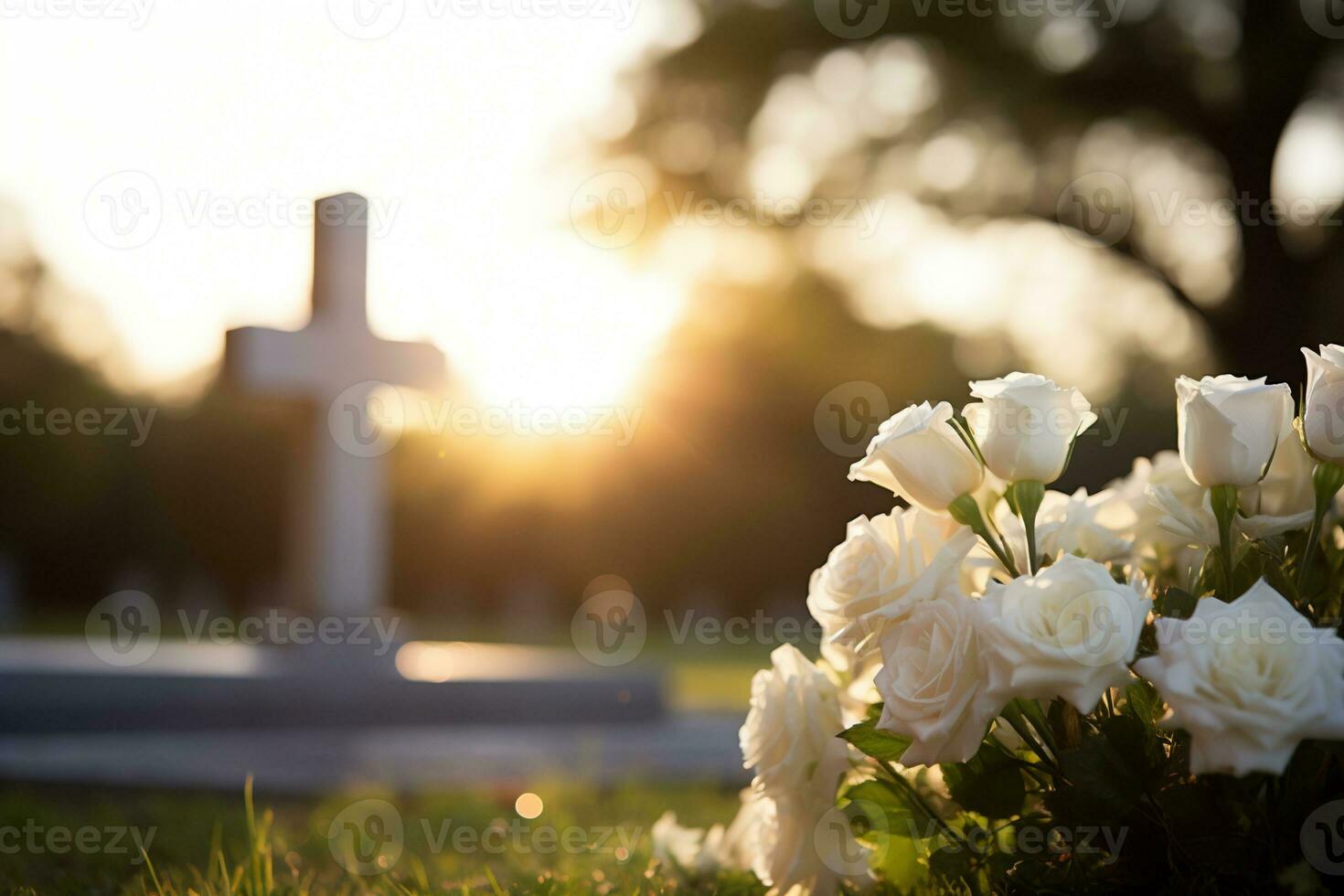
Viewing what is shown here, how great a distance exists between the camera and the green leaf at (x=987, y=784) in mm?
1582

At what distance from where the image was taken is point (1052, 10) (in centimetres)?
748

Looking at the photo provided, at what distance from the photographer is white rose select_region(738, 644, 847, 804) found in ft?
5.68

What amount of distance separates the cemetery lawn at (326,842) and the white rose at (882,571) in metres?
0.77

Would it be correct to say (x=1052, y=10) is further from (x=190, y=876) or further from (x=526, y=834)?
(x=190, y=876)

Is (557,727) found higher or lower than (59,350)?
lower

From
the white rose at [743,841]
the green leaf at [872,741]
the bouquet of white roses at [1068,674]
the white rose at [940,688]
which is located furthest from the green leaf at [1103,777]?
the white rose at [743,841]

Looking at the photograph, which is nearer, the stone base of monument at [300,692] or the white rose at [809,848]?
the white rose at [809,848]

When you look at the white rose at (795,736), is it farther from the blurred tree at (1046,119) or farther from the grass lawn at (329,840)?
the blurred tree at (1046,119)

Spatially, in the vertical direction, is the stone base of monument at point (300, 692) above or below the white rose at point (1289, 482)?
below

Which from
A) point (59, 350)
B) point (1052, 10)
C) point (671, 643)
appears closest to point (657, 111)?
point (1052, 10)

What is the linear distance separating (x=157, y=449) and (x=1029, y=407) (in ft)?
80.7

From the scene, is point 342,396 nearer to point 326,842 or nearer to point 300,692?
point 300,692

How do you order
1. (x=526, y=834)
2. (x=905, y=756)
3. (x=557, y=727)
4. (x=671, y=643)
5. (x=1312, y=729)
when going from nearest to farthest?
(x=1312, y=729), (x=905, y=756), (x=526, y=834), (x=557, y=727), (x=671, y=643)

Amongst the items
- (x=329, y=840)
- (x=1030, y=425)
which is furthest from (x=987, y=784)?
(x=329, y=840)
